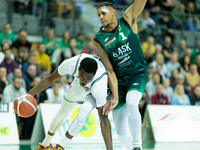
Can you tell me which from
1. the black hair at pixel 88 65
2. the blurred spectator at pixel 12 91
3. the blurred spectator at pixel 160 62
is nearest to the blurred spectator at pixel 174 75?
the blurred spectator at pixel 160 62

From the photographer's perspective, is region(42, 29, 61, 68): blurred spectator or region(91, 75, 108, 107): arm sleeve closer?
region(91, 75, 108, 107): arm sleeve

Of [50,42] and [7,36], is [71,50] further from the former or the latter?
[7,36]

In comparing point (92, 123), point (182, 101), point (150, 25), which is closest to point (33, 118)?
point (92, 123)

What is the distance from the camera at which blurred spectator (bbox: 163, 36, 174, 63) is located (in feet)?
41.4

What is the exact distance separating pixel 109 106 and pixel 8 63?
197 inches

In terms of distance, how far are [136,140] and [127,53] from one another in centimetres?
131

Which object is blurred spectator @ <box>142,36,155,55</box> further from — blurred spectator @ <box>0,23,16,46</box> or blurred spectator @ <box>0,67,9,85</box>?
blurred spectator @ <box>0,67,9,85</box>

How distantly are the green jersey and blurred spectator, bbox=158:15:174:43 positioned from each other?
26.7 ft

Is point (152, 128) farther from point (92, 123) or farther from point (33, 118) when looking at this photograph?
point (33, 118)

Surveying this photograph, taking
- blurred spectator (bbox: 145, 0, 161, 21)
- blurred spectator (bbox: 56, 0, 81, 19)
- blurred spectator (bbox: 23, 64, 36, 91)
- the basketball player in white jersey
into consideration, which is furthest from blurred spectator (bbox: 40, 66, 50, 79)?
blurred spectator (bbox: 145, 0, 161, 21)

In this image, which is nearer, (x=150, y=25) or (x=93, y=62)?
(x=93, y=62)

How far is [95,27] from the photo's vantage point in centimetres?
1288

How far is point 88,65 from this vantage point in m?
5.07

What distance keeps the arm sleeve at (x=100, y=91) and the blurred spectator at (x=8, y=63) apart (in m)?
4.79
